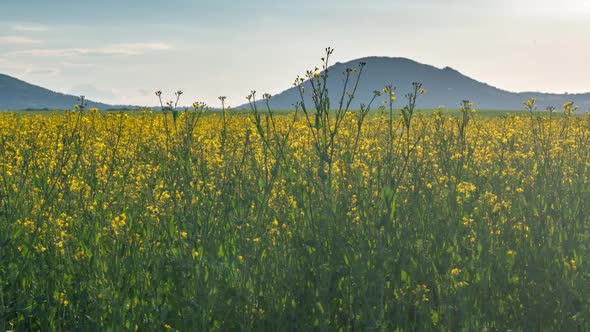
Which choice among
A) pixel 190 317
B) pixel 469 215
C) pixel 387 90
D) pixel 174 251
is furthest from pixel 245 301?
pixel 469 215

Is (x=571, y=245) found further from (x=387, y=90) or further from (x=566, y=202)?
(x=387, y=90)

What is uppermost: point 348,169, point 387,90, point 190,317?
point 387,90

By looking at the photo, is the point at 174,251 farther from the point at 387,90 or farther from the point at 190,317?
the point at 387,90

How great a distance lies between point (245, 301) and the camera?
3.36 metres

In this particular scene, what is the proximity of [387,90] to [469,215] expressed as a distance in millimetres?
1248

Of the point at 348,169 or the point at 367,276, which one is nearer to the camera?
the point at 367,276

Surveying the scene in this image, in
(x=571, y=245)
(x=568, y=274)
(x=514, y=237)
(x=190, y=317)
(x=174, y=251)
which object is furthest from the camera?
(x=514, y=237)

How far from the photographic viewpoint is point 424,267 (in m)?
4.00

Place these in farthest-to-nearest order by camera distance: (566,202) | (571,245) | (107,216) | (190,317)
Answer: (566,202) → (107,216) → (571,245) → (190,317)

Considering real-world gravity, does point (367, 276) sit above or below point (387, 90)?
below

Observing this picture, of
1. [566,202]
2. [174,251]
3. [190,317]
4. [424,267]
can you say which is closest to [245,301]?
[190,317]

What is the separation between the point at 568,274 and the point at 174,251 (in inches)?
102

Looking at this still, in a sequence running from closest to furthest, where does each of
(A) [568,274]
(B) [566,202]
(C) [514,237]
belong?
(A) [568,274] < (C) [514,237] < (B) [566,202]

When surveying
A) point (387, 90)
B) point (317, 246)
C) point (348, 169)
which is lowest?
point (317, 246)
